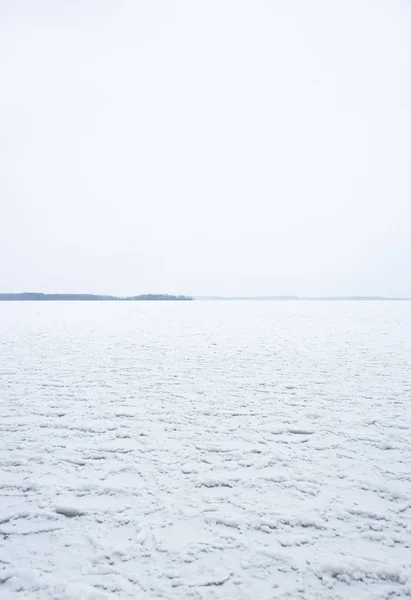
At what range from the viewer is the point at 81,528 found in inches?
123

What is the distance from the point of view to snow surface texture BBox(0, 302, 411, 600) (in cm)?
262

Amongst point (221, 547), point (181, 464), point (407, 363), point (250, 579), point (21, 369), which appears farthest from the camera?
point (407, 363)

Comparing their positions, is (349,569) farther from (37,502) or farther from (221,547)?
(37,502)

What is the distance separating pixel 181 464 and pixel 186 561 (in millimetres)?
1522

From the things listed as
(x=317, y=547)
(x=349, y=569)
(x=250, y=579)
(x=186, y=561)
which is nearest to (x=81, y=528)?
(x=186, y=561)

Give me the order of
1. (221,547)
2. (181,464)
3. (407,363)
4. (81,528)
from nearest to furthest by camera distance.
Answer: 1. (221,547)
2. (81,528)
3. (181,464)
4. (407,363)

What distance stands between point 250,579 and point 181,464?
180 cm

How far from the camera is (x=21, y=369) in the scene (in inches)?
367

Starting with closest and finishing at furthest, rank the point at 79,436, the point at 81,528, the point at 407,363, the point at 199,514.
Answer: the point at 81,528, the point at 199,514, the point at 79,436, the point at 407,363

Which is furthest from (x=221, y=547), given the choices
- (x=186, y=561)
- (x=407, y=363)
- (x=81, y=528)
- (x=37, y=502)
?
(x=407, y=363)

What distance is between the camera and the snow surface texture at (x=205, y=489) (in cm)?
262

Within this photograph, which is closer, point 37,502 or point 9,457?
point 37,502

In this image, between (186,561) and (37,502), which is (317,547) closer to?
(186,561)

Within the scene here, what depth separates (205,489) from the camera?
3746mm
